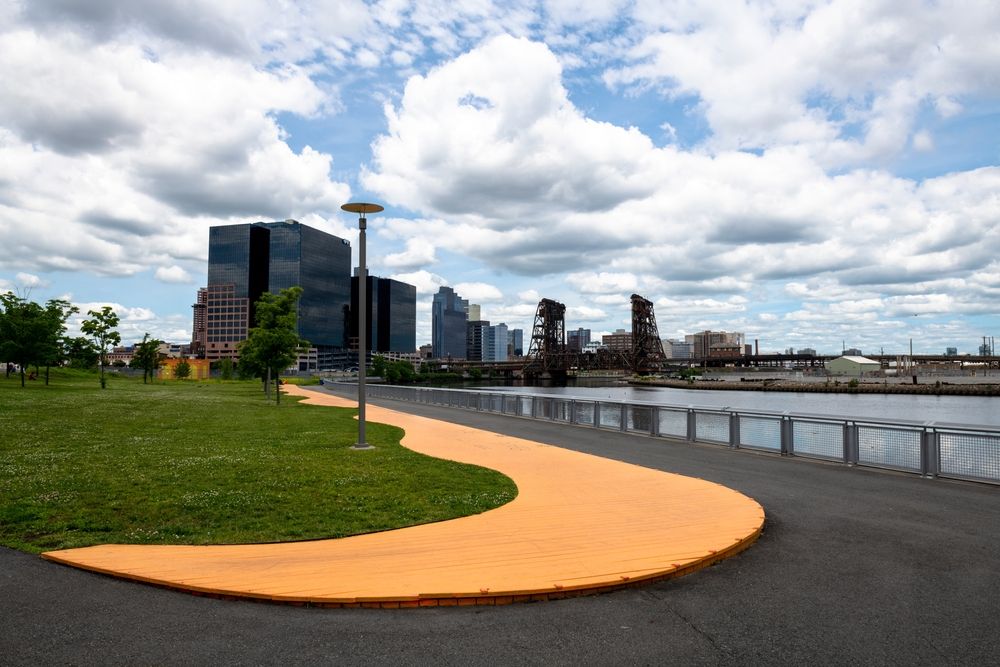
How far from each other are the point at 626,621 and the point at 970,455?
9.53m

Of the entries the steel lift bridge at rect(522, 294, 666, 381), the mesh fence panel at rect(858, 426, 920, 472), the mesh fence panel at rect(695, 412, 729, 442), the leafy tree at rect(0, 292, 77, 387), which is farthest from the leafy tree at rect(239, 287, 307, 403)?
the steel lift bridge at rect(522, 294, 666, 381)

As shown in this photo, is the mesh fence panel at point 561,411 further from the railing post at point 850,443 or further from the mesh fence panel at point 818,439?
the railing post at point 850,443

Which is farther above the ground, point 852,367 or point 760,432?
point 852,367

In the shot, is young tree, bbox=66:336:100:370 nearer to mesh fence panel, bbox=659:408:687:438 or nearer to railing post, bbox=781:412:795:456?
mesh fence panel, bbox=659:408:687:438

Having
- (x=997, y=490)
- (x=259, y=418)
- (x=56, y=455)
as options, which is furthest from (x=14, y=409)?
(x=997, y=490)

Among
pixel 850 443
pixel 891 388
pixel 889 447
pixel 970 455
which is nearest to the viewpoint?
pixel 970 455

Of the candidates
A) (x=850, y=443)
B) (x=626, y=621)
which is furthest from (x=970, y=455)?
(x=626, y=621)

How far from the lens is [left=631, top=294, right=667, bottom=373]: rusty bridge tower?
17238cm

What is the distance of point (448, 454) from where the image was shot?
14062 mm

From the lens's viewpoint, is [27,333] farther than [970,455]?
Yes

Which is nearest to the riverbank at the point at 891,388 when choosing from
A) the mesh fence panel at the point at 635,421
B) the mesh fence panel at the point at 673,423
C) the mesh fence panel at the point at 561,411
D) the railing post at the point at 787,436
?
the mesh fence panel at the point at 561,411

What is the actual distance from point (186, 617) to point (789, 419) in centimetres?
1312

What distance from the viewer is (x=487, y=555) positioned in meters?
6.44

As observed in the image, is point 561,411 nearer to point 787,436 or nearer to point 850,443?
point 787,436
